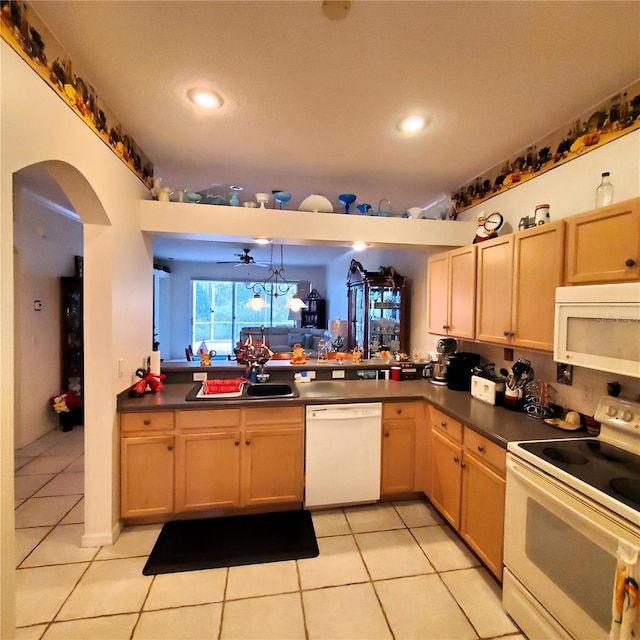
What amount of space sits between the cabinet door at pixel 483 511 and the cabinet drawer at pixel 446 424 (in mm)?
156

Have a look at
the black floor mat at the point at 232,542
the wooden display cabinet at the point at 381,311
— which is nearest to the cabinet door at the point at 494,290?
the wooden display cabinet at the point at 381,311

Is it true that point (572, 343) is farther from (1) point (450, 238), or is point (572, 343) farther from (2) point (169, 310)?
(2) point (169, 310)

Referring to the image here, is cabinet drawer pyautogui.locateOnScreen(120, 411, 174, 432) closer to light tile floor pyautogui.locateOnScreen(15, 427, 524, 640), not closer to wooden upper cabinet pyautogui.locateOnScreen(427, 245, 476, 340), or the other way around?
light tile floor pyautogui.locateOnScreen(15, 427, 524, 640)

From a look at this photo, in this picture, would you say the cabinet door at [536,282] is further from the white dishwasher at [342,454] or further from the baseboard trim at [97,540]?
the baseboard trim at [97,540]

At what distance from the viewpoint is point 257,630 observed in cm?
163

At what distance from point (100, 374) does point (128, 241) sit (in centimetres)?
92

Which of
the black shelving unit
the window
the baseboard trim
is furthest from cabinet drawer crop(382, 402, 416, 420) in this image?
the window

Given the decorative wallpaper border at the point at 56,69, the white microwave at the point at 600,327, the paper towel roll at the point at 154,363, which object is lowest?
the paper towel roll at the point at 154,363

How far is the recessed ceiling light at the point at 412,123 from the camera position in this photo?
2.04 m

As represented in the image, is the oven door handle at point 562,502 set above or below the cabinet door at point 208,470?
above

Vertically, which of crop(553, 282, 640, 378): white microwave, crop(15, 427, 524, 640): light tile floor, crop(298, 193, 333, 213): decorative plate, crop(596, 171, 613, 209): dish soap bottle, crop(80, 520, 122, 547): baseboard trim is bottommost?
crop(15, 427, 524, 640): light tile floor

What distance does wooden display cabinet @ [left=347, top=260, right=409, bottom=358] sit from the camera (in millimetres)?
4254

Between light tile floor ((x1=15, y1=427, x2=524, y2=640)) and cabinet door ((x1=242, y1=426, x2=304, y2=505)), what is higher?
cabinet door ((x1=242, y1=426, x2=304, y2=505))

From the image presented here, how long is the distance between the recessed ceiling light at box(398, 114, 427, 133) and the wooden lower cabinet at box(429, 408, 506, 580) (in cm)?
194
